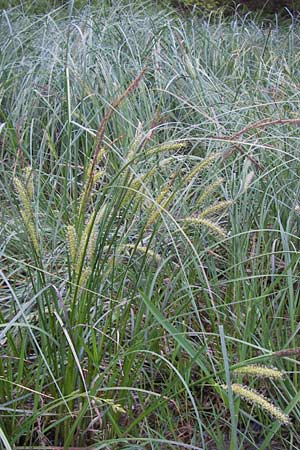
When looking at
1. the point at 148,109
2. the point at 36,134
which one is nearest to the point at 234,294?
the point at 148,109

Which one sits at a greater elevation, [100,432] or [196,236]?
[196,236]

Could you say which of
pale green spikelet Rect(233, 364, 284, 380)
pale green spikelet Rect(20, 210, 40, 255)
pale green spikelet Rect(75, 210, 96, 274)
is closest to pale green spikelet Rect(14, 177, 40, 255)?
pale green spikelet Rect(20, 210, 40, 255)

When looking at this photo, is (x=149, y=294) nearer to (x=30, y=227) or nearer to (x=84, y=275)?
(x=84, y=275)

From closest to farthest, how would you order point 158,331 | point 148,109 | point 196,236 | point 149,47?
1. point 158,331
2. point 196,236
3. point 148,109
4. point 149,47

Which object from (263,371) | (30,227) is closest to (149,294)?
(30,227)

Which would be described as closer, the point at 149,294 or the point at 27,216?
the point at 27,216

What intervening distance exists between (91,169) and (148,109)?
1.70 metres

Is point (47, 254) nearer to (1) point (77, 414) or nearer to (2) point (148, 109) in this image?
(1) point (77, 414)

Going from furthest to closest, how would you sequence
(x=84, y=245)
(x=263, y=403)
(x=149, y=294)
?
1. (x=149, y=294)
2. (x=84, y=245)
3. (x=263, y=403)

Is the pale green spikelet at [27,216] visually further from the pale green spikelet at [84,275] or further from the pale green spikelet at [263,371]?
the pale green spikelet at [263,371]

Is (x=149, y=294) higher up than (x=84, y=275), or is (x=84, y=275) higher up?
(x=84, y=275)

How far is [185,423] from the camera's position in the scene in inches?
78.8

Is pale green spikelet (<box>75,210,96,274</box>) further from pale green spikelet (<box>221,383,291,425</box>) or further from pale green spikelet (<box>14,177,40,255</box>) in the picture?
pale green spikelet (<box>221,383,291,425</box>)

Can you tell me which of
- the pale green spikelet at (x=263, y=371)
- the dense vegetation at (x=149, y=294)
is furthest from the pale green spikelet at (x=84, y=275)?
the pale green spikelet at (x=263, y=371)
